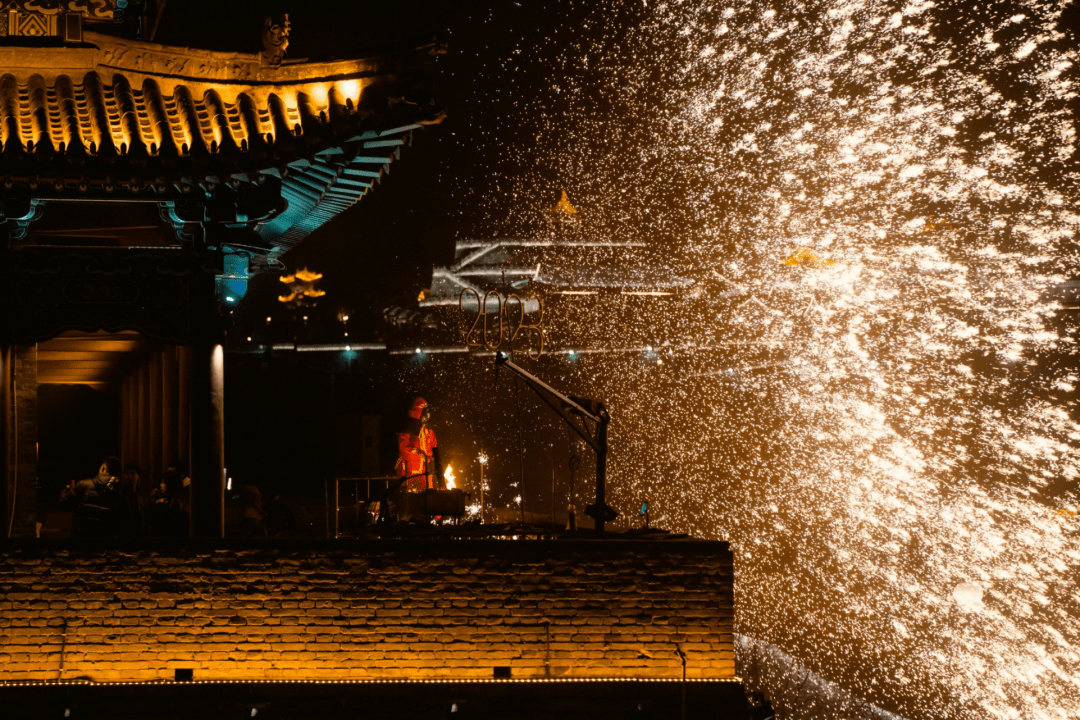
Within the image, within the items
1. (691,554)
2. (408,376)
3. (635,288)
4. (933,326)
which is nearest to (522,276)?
(635,288)

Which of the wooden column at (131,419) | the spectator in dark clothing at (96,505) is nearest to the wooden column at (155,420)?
the wooden column at (131,419)

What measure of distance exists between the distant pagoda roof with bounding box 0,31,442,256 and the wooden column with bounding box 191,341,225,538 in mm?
1255

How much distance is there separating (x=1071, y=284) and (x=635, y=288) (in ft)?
41.9

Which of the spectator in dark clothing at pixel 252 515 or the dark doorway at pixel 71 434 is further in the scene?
the dark doorway at pixel 71 434

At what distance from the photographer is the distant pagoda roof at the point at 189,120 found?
7832 millimetres

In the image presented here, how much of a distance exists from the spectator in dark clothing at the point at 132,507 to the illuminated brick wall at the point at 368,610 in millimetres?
Result: 799

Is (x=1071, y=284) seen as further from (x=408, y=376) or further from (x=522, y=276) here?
(x=408, y=376)

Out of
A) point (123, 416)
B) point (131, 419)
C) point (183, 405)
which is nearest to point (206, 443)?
point (183, 405)

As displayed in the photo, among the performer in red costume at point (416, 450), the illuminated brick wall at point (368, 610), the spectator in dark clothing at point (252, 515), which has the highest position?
the performer in red costume at point (416, 450)

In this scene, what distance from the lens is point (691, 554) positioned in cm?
754

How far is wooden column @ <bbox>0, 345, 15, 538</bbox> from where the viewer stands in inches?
314

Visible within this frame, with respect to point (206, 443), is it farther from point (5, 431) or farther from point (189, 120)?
point (189, 120)

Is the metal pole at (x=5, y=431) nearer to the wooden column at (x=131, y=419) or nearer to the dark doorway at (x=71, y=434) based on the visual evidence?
the wooden column at (x=131, y=419)

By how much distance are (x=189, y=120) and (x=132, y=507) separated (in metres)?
3.56
